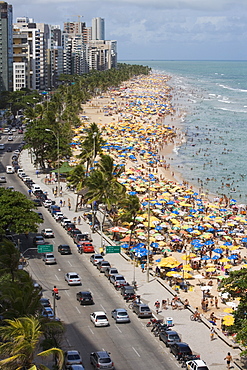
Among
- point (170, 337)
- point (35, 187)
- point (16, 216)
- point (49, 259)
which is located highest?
point (16, 216)

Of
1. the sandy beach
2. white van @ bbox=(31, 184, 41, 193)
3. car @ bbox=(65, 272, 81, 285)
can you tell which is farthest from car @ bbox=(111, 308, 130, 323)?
white van @ bbox=(31, 184, 41, 193)

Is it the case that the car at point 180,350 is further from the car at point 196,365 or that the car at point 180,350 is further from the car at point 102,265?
the car at point 102,265

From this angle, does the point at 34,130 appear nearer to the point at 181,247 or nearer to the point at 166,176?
the point at 166,176

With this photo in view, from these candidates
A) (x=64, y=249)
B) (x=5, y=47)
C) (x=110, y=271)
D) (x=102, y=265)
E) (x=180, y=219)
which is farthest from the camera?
(x=5, y=47)

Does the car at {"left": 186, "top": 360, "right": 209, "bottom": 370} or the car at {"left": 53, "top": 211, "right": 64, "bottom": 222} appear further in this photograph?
the car at {"left": 53, "top": 211, "right": 64, "bottom": 222}

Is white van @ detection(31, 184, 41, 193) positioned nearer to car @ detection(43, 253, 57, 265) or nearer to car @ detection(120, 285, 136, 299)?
car @ detection(43, 253, 57, 265)

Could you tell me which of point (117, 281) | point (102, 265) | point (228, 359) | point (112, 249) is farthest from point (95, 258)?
point (228, 359)

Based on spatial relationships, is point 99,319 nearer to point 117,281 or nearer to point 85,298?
point 85,298

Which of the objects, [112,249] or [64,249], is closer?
[112,249]
